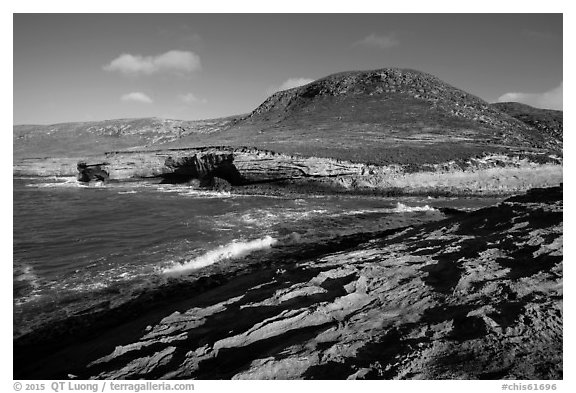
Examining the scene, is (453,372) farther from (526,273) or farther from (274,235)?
(274,235)

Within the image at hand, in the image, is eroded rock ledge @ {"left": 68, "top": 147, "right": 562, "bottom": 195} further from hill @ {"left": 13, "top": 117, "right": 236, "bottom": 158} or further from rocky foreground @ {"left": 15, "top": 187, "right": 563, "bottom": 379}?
hill @ {"left": 13, "top": 117, "right": 236, "bottom": 158}

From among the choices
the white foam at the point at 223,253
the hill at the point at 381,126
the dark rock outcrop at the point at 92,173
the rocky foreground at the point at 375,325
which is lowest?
the white foam at the point at 223,253

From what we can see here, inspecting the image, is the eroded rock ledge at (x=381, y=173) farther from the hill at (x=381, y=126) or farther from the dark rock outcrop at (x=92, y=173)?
the dark rock outcrop at (x=92, y=173)

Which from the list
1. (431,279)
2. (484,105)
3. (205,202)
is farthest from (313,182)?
(484,105)

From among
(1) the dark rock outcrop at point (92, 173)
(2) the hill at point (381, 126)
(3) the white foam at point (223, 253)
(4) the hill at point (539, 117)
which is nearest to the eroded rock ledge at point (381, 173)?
(2) the hill at point (381, 126)

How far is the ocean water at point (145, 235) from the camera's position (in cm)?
1289

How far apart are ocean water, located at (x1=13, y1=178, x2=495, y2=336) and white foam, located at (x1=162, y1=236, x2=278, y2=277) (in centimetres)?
5

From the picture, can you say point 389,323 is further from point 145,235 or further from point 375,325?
point 145,235

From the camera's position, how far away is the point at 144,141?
143m

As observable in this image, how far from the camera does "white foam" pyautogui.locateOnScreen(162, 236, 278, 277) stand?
49.4 ft

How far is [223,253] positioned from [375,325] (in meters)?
11.9

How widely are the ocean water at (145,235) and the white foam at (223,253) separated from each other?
0.05 metres

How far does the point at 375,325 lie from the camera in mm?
6414

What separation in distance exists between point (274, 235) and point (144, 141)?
139 m
